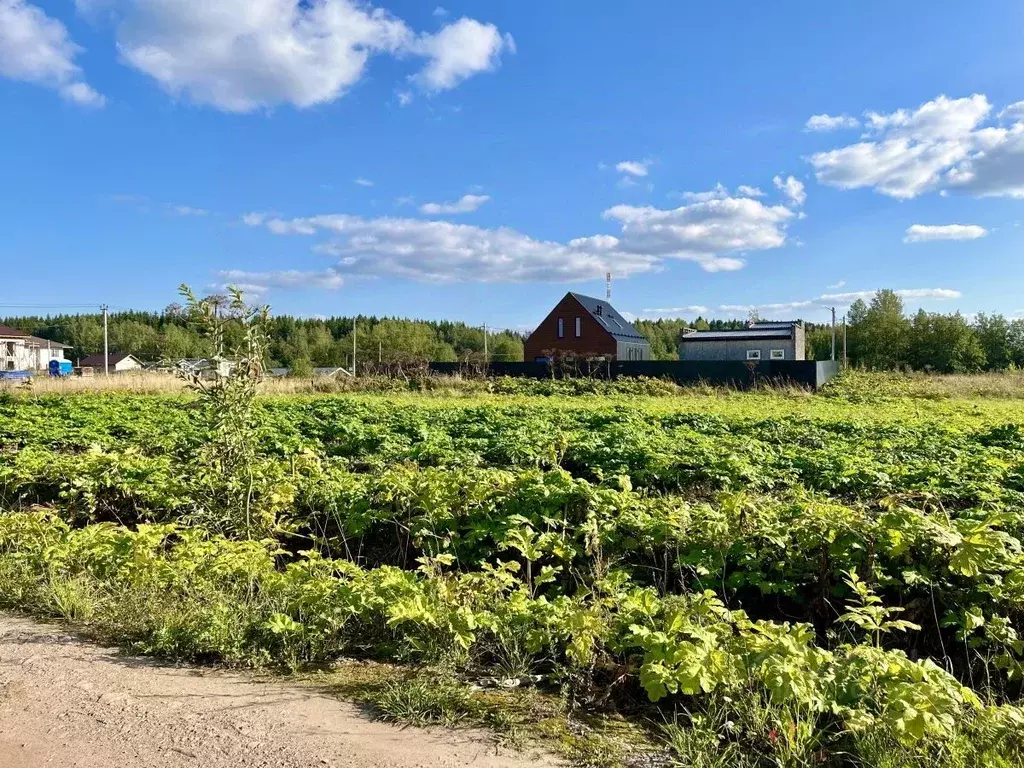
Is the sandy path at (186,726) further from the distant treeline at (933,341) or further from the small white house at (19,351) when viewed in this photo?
the small white house at (19,351)

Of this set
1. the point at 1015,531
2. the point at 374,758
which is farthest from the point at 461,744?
the point at 1015,531

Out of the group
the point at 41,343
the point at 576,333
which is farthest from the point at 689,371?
the point at 41,343

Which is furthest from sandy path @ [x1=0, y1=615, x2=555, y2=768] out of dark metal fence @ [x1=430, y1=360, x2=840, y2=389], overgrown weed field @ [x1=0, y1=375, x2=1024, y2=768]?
dark metal fence @ [x1=430, y1=360, x2=840, y2=389]

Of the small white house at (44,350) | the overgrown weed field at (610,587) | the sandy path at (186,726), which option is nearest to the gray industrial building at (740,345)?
the overgrown weed field at (610,587)

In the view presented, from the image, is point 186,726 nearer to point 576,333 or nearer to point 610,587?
point 610,587

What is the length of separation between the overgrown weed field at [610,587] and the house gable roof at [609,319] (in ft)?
132

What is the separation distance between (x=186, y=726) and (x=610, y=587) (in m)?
2.04

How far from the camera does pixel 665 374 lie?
2836 cm

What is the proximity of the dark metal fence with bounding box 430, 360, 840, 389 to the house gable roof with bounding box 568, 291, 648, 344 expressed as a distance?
15575 millimetres

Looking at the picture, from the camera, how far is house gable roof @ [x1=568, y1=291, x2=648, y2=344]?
46.9 m

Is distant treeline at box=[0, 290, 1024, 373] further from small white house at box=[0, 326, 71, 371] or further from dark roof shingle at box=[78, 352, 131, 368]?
small white house at box=[0, 326, 71, 371]

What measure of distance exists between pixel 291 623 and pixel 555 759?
1.51 m

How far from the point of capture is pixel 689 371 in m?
28.0

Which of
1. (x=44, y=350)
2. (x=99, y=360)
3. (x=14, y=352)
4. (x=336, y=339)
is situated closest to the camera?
(x=14, y=352)
